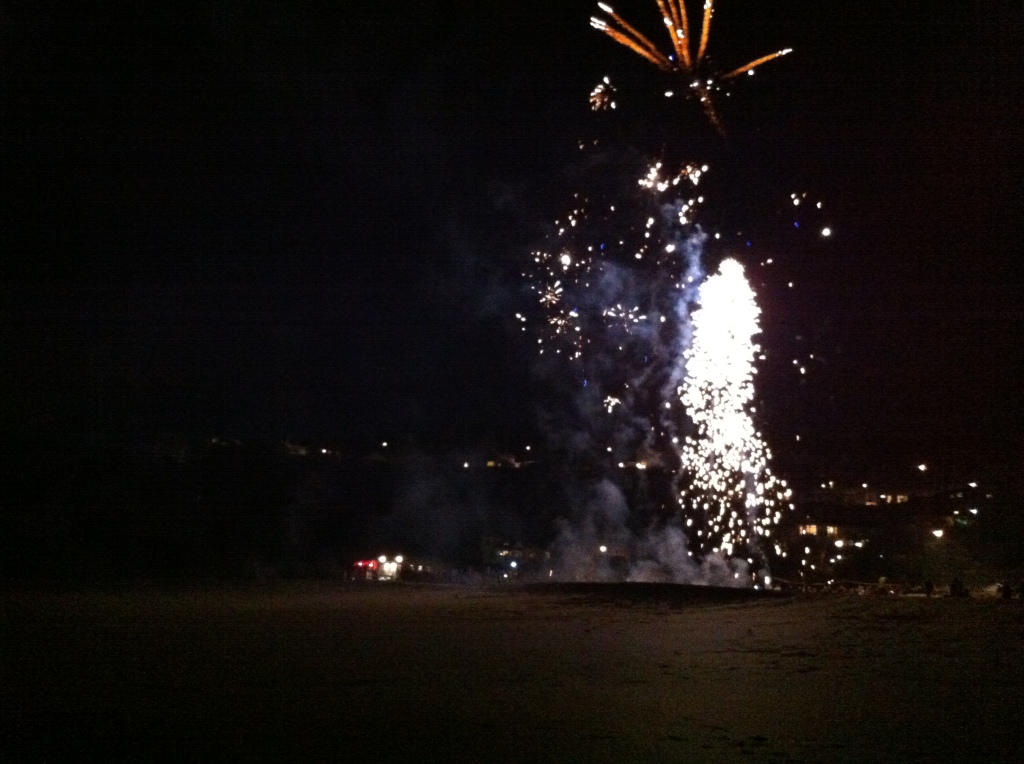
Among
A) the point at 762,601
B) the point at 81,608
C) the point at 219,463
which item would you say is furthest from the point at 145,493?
the point at 762,601

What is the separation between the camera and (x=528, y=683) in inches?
328

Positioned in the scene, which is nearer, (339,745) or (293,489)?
(339,745)

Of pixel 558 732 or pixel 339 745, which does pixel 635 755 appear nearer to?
pixel 558 732

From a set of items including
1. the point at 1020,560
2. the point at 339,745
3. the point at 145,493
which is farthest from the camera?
the point at 145,493

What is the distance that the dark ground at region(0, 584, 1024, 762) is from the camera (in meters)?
6.36

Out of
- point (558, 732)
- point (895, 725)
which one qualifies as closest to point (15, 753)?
point (558, 732)

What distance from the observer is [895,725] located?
6.67 m

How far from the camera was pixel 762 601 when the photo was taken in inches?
542

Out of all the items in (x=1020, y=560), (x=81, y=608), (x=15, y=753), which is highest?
(x=1020, y=560)

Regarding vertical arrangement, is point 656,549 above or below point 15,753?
above

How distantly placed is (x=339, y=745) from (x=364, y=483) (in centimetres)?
2670

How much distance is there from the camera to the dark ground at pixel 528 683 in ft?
20.9

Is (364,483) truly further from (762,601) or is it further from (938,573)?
(762,601)

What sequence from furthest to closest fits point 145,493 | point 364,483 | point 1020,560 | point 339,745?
point 364,483, point 145,493, point 1020,560, point 339,745
